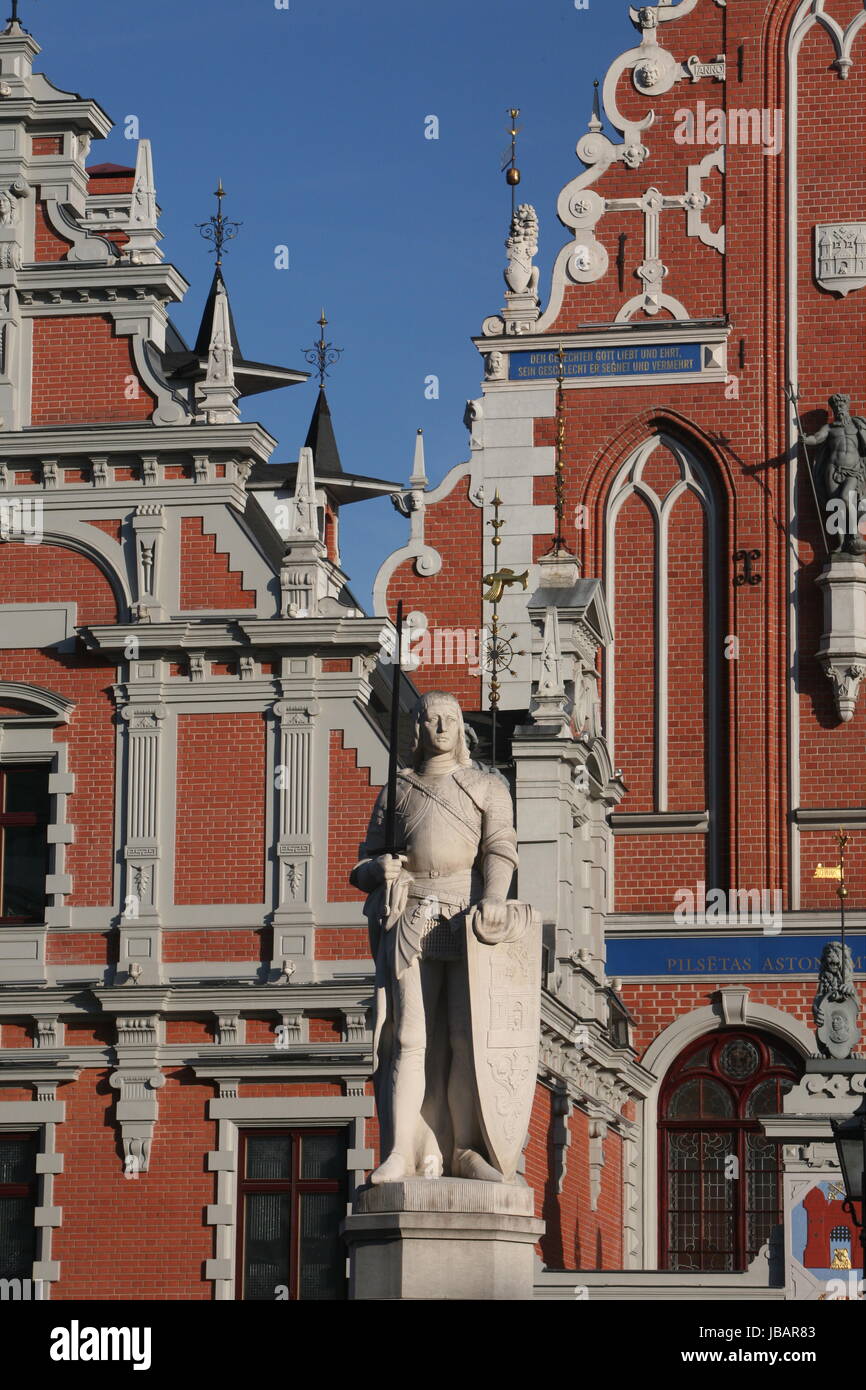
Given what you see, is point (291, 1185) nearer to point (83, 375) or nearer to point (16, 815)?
point (16, 815)

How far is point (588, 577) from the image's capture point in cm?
2745

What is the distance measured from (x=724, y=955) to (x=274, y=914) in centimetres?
651

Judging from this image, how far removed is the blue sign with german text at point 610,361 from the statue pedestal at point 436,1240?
1778 cm

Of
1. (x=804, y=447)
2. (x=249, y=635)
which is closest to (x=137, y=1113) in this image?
(x=249, y=635)

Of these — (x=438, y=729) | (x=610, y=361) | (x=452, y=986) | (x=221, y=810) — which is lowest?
(x=452, y=986)

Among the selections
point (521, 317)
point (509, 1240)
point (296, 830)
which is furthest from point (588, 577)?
point (509, 1240)

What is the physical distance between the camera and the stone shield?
36.9ft

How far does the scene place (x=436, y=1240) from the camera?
10.9 meters

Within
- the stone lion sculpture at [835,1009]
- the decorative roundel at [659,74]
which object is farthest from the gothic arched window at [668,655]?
the stone lion sculpture at [835,1009]

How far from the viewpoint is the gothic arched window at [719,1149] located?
2620cm

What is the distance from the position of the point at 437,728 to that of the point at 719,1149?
1564cm

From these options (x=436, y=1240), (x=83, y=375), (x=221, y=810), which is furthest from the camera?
(x=83, y=375)

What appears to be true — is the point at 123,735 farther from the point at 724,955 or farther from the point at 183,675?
the point at 724,955

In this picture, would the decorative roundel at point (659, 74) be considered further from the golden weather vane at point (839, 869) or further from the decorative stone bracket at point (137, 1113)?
the decorative stone bracket at point (137, 1113)
